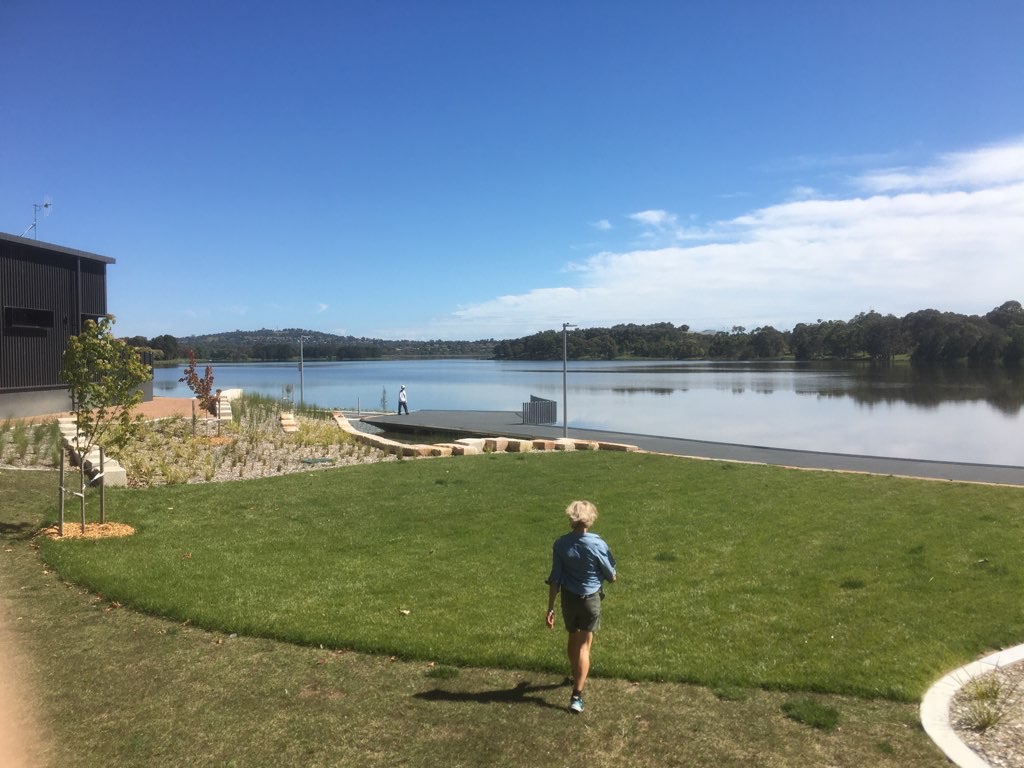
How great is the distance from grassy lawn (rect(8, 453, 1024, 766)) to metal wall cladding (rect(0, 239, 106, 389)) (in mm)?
13498

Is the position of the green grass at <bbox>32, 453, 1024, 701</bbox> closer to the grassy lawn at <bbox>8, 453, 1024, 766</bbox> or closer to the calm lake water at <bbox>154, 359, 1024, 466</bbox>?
the grassy lawn at <bbox>8, 453, 1024, 766</bbox>

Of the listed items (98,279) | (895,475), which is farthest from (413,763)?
(98,279)

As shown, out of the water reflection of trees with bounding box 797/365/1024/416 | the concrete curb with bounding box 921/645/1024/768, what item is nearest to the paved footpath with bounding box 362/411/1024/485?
the concrete curb with bounding box 921/645/1024/768

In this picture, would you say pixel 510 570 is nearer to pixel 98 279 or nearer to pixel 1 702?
pixel 1 702

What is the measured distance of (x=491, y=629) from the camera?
5.67 metres

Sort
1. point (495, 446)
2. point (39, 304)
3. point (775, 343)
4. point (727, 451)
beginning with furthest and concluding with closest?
point (775, 343) → point (39, 304) → point (727, 451) → point (495, 446)

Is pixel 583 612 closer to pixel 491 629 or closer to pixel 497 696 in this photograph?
pixel 497 696

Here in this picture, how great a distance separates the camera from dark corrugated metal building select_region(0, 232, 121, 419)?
21.4m

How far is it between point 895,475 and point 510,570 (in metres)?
9.91

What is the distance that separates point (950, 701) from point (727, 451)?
46.0 ft

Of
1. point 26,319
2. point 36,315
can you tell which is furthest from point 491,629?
point 36,315

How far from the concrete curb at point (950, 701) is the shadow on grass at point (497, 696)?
2.08 metres

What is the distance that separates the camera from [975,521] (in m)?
9.32

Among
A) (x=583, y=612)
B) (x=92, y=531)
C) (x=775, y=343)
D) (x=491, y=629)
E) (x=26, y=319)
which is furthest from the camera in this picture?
(x=775, y=343)
